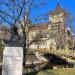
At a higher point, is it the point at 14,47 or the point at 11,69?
the point at 14,47

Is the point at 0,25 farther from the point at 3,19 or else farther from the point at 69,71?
the point at 69,71

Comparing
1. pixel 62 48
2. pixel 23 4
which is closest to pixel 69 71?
pixel 23 4

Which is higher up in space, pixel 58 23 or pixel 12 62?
pixel 58 23

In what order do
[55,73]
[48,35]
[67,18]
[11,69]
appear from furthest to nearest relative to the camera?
[67,18] → [48,35] → [55,73] → [11,69]

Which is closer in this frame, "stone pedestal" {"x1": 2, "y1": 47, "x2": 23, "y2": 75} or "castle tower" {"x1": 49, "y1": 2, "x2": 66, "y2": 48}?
"stone pedestal" {"x1": 2, "y1": 47, "x2": 23, "y2": 75}

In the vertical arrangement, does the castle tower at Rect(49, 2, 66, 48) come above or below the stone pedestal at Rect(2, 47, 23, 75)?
above

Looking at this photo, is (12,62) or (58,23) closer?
(12,62)

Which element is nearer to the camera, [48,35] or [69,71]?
[69,71]

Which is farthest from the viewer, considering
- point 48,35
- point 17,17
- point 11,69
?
point 48,35

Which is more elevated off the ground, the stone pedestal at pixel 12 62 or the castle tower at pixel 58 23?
the castle tower at pixel 58 23

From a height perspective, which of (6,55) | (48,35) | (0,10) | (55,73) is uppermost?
(0,10)

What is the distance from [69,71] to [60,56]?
128ft

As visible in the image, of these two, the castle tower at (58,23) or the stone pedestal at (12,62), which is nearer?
the stone pedestal at (12,62)

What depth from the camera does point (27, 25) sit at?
78.1 feet
